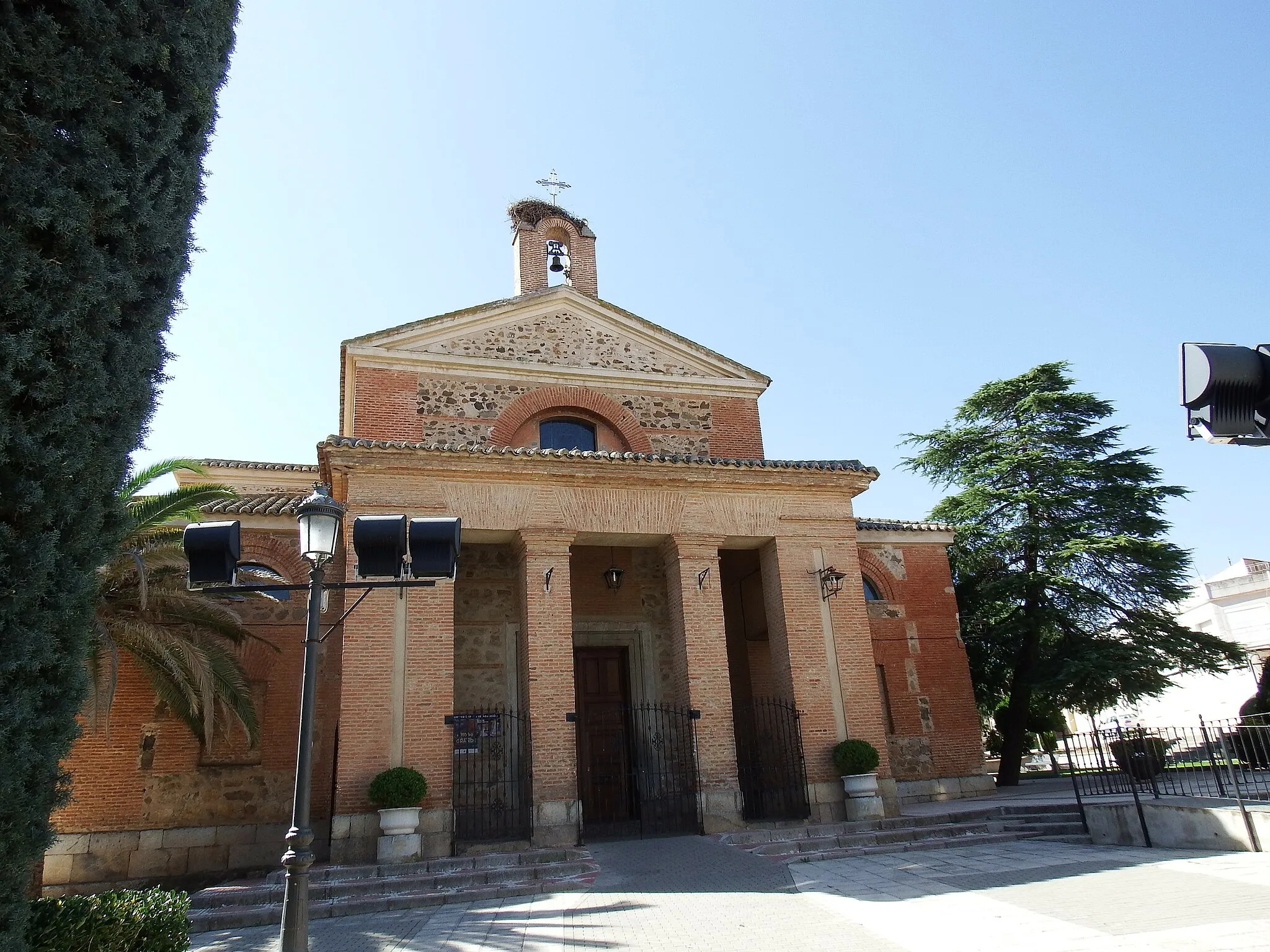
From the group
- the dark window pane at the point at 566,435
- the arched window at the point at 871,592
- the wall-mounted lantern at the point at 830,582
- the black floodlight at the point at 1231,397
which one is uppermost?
the dark window pane at the point at 566,435

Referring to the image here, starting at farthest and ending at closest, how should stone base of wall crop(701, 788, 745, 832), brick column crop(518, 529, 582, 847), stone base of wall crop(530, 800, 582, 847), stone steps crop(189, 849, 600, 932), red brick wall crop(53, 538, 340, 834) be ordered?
red brick wall crop(53, 538, 340, 834)
stone base of wall crop(701, 788, 745, 832)
brick column crop(518, 529, 582, 847)
stone base of wall crop(530, 800, 582, 847)
stone steps crop(189, 849, 600, 932)

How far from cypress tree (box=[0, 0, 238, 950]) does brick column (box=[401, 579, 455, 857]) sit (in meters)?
6.41

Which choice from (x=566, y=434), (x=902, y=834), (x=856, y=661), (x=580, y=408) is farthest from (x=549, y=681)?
(x=580, y=408)

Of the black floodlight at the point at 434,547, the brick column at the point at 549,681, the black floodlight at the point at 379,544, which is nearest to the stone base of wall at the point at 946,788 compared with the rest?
the brick column at the point at 549,681

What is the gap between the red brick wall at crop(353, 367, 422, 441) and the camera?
14.1m

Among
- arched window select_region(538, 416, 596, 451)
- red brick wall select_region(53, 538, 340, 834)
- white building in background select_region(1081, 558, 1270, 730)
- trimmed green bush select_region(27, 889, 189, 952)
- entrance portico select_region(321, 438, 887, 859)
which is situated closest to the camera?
trimmed green bush select_region(27, 889, 189, 952)

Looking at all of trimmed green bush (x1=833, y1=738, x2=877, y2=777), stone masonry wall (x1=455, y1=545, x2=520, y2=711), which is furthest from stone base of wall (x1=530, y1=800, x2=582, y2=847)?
trimmed green bush (x1=833, y1=738, x2=877, y2=777)

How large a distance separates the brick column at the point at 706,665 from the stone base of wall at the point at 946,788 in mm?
5642

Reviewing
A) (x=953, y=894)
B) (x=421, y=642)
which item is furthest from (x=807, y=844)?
(x=421, y=642)

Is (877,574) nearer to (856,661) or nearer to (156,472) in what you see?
(856,661)

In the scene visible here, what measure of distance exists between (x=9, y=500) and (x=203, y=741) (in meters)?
10.6

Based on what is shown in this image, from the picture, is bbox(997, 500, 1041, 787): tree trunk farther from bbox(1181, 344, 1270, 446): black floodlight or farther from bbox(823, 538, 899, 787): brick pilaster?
bbox(1181, 344, 1270, 446): black floodlight

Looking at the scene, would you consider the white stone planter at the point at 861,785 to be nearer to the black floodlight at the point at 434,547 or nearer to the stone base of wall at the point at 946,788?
the stone base of wall at the point at 946,788

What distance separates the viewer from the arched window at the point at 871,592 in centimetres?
1695
